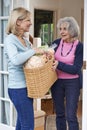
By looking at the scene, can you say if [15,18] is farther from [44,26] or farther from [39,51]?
[44,26]

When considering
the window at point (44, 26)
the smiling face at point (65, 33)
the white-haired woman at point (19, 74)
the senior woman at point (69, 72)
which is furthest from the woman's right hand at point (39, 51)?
the window at point (44, 26)

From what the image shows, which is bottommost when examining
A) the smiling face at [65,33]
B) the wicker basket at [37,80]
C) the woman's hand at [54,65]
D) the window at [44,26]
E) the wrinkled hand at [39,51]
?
the wicker basket at [37,80]

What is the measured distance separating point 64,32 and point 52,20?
4.23 metres

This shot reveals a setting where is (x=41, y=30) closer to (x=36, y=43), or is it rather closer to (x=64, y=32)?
(x=36, y=43)

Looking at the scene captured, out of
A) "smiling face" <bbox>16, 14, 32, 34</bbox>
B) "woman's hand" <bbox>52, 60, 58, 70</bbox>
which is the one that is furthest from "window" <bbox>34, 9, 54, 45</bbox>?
"smiling face" <bbox>16, 14, 32, 34</bbox>

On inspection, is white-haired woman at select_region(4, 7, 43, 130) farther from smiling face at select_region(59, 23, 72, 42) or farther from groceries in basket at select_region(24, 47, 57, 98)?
smiling face at select_region(59, 23, 72, 42)

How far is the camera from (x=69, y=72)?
2.72 m

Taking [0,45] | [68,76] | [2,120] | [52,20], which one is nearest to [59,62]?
[68,76]

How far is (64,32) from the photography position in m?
2.80

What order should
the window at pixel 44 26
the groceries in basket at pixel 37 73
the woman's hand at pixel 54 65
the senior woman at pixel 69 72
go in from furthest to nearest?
the window at pixel 44 26
the senior woman at pixel 69 72
the woman's hand at pixel 54 65
the groceries in basket at pixel 37 73

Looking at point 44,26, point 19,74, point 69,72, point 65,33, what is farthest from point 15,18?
point 44,26

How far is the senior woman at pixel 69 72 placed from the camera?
2.77 meters

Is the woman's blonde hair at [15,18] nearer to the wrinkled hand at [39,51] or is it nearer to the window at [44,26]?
the wrinkled hand at [39,51]

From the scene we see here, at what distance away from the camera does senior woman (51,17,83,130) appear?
2771mm
